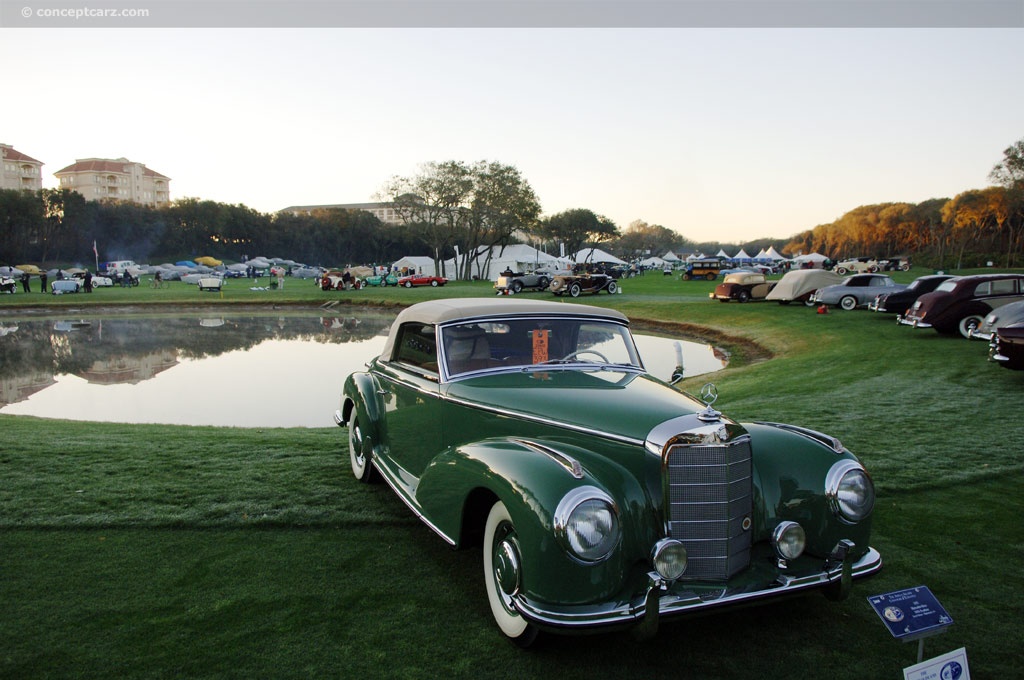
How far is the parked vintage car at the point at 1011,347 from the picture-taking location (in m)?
10.3

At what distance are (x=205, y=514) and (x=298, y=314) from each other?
29595 mm

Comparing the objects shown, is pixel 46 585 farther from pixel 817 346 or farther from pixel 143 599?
pixel 817 346

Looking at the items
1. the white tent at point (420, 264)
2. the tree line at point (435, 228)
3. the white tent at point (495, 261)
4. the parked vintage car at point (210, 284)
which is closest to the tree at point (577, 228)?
the tree line at point (435, 228)

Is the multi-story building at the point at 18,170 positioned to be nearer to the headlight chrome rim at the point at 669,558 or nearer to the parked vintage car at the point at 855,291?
the parked vintage car at the point at 855,291

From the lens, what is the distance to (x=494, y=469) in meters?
3.53

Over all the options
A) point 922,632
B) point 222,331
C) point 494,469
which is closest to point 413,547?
point 494,469

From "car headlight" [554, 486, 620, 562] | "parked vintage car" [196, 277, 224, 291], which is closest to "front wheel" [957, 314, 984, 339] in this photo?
"car headlight" [554, 486, 620, 562]

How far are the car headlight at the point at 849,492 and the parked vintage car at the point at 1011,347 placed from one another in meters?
8.88

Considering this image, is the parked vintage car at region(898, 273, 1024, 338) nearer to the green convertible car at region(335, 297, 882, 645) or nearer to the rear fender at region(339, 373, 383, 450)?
the green convertible car at region(335, 297, 882, 645)

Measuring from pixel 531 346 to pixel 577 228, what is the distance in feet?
301

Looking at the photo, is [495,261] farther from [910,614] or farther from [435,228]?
[910,614]

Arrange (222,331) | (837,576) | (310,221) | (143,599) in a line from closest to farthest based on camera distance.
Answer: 1. (837,576)
2. (143,599)
3. (222,331)
4. (310,221)

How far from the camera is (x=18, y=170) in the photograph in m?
118

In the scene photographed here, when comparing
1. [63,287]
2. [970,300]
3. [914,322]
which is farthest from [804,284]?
[63,287]
